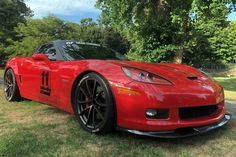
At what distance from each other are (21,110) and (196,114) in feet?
9.40

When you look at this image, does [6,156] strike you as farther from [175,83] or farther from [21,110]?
[21,110]

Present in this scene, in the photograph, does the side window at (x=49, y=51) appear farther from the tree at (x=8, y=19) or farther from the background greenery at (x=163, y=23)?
the tree at (x=8, y=19)

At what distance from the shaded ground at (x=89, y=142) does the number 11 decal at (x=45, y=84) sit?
48 cm

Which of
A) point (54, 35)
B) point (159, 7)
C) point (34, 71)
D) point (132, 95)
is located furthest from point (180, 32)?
point (54, 35)

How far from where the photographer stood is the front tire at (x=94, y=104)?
3.73m

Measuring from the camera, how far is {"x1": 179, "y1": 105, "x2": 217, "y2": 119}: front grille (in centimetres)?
369

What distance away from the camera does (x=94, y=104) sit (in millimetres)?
3992

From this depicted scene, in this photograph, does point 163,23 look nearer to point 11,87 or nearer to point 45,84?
point 11,87

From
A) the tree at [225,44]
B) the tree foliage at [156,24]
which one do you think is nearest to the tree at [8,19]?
the tree foliage at [156,24]

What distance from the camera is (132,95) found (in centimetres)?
357

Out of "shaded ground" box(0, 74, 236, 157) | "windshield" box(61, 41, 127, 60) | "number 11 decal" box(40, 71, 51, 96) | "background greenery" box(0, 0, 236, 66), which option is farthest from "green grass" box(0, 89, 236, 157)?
"background greenery" box(0, 0, 236, 66)

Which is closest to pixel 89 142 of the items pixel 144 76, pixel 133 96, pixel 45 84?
pixel 133 96

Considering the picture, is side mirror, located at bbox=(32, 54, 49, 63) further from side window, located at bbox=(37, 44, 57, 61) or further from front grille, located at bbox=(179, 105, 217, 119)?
front grille, located at bbox=(179, 105, 217, 119)

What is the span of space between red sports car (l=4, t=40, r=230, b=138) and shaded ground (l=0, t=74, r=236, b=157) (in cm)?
14
